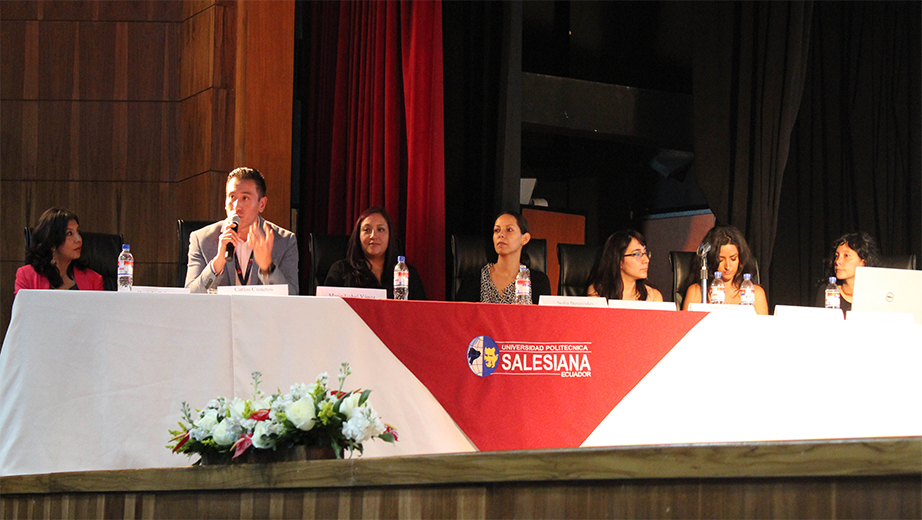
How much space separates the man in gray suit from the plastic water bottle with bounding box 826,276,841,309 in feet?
7.64

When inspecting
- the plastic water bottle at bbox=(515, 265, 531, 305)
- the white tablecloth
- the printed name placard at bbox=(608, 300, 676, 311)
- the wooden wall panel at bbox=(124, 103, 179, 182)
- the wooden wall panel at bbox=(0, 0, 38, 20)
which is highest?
the wooden wall panel at bbox=(0, 0, 38, 20)

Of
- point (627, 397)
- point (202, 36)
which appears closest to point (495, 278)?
point (627, 397)

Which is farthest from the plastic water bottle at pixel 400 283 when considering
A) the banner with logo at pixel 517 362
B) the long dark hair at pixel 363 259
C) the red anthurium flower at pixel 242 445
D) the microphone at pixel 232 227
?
the red anthurium flower at pixel 242 445

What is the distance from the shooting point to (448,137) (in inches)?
171

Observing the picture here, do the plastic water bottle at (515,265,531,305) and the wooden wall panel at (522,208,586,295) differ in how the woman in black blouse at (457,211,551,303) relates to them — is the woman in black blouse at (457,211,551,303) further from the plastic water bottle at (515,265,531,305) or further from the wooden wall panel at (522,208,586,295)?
the wooden wall panel at (522,208,586,295)

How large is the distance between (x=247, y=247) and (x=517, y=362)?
1.17 metres

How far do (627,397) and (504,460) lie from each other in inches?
65.3

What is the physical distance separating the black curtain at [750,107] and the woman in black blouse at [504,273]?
200cm

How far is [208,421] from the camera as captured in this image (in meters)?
1.13

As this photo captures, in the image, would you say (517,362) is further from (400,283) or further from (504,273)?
(504,273)

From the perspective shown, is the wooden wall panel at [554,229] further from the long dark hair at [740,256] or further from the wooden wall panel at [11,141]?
the wooden wall panel at [11,141]

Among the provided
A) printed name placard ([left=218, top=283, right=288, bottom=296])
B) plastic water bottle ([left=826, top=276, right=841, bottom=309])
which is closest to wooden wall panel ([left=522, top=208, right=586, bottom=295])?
plastic water bottle ([left=826, top=276, right=841, bottom=309])

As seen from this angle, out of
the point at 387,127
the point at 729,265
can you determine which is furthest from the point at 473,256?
the point at 729,265

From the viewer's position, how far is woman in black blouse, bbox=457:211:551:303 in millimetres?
3432
